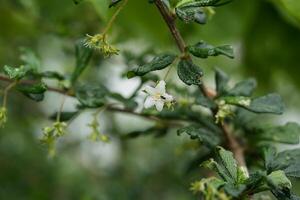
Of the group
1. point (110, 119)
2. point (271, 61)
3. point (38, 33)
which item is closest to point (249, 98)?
point (271, 61)

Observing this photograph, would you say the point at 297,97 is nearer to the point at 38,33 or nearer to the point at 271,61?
the point at 271,61

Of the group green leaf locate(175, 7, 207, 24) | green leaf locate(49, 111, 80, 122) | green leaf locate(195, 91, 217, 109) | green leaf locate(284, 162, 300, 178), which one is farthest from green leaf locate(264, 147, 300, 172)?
green leaf locate(49, 111, 80, 122)

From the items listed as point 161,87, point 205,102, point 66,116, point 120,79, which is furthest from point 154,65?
point 120,79

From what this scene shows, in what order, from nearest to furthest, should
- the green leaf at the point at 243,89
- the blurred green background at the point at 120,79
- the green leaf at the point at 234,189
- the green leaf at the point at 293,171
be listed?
the green leaf at the point at 234,189 → the green leaf at the point at 293,171 → the green leaf at the point at 243,89 → the blurred green background at the point at 120,79

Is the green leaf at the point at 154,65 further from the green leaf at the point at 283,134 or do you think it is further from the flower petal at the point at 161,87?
the green leaf at the point at 283,134

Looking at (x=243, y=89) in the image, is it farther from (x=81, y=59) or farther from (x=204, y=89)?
(x=81, y=59)

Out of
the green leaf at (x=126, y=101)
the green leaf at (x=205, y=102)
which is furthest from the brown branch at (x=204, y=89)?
the green leaf at (x=126, y=101)
